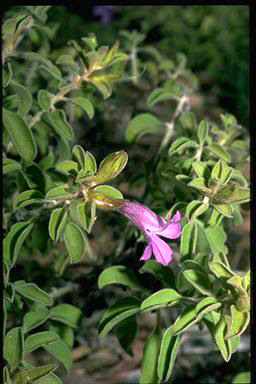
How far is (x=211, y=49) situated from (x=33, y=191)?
2.66 metres

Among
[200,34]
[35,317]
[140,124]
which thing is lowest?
[200,34]

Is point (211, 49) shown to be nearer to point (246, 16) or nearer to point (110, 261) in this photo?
point (246, 16)

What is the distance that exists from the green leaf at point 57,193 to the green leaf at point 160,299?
24cm

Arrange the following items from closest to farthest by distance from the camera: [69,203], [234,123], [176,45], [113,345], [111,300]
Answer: [69,203] < [234,123] < [111,300] < [113,345] < [176,45]

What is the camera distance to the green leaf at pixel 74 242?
45.1 inches

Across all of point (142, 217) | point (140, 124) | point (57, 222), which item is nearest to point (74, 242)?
point (57, 222)

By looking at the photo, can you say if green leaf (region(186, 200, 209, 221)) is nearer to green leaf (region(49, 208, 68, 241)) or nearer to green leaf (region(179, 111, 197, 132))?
green leaf (region(49, 208, 68, 241))

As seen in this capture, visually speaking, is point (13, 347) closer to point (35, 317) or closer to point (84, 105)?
point (35, 317)

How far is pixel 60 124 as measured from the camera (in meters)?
1.35

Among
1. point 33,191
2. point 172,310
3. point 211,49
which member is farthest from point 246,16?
point 33,191

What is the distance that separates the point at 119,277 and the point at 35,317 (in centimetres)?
19

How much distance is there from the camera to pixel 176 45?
356 cm

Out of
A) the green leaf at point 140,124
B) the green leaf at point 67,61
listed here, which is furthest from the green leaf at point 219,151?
the green leaf at point 67,61

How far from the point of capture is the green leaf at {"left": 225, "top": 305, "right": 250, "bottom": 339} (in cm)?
106
